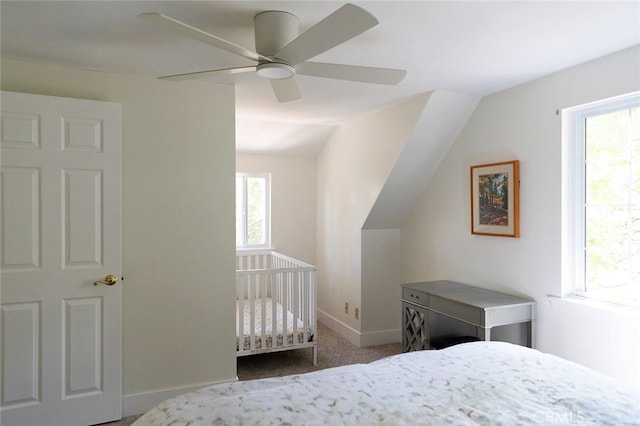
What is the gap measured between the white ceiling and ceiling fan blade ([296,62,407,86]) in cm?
22

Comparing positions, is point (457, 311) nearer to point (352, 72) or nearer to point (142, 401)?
point (352, 72)

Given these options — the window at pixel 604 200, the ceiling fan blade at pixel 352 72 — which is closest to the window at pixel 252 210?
the ceiling fan blade at pixel 352 72

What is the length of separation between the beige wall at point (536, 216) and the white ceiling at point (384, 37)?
16 centimetres

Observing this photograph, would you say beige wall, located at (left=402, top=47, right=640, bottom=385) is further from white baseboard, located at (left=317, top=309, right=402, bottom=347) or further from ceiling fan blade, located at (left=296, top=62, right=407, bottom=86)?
ceiling fan blade, located at (left=296, top=62, right=407, bottom=86)

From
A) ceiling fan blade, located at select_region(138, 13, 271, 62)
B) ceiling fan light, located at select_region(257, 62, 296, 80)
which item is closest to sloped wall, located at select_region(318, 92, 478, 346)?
ceiling fan light, located at select_region(257, 62, 296, 80)

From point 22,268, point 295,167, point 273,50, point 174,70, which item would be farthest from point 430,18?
point 295,167

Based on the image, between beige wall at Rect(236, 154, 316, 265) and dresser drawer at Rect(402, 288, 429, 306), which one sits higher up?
beige wall at Rect(236, 154, 316, 265)

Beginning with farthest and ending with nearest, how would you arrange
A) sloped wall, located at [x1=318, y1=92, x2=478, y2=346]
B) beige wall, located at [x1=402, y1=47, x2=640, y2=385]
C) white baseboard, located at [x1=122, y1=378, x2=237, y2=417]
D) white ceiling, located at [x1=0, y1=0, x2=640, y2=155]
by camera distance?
sloped wall, located at [x1=318, y1=92, x2=478, y2=346] → white baseboard, located at [x1=122, y1=378, x2=237, y2=417] → beige wall, located at [x1=402, y1=47, x2=640, y2=385] → white ceiling, located at [x1=0, y1=0, x2=640, y2=155]

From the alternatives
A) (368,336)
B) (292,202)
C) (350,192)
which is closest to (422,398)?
(368,336)

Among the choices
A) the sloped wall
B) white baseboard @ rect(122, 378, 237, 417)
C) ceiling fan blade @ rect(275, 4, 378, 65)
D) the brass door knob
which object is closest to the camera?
ceiling fan blade @ rect(275, 4, 378, 65)

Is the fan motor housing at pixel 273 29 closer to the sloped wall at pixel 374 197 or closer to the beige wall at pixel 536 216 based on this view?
the sloped wall at pixel 374 197

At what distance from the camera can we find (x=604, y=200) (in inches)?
96.9

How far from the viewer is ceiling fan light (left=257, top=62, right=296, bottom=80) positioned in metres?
1.78

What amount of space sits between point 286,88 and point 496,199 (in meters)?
1.88
